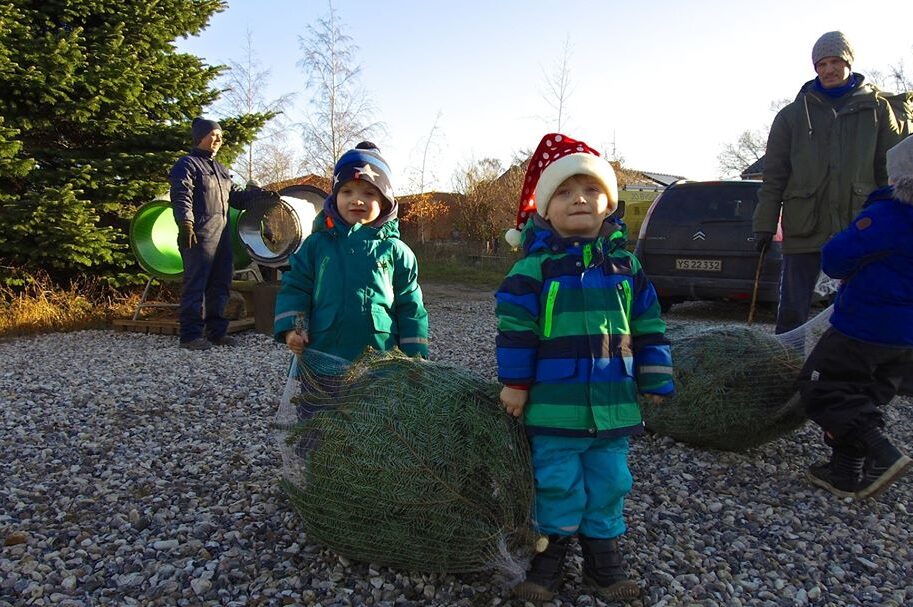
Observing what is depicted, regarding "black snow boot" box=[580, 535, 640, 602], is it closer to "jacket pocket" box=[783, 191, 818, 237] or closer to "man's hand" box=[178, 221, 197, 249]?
"jacket pocket" box=[783, 191, 818, 237]

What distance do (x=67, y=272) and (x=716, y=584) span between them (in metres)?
8.45

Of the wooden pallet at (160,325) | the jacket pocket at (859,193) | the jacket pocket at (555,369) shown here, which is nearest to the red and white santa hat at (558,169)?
the jacket pocket at (555,369)

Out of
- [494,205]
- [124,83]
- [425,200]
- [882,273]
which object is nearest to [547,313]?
[882,273]

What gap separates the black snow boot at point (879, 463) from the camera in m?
2.90

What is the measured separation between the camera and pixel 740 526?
2809 mm

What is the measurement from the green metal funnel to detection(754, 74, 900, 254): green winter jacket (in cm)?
553

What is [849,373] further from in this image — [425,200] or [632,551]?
[425,200]

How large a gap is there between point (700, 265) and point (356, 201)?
609cm

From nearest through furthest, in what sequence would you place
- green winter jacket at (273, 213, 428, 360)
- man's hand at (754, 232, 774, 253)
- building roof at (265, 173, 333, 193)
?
green winter jacket at (273, 213, 428, 360)
man's hand at (754, 232, 774, 253)
building roof at (265, 173, 333, 193)

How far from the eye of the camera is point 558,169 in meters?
2.21

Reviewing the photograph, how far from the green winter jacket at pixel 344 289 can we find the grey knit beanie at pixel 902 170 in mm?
2111

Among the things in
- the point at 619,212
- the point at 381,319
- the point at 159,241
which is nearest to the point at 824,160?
the point at 619,212

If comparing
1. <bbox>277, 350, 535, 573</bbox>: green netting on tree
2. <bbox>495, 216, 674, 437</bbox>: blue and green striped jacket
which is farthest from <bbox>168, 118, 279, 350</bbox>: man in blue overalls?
<bbox>495, 216, 674, 437</bbox>: blue and green striped jacket

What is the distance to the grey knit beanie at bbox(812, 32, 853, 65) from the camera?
3.98 m
